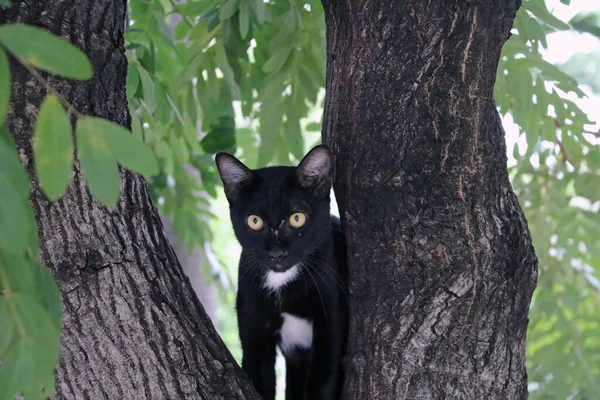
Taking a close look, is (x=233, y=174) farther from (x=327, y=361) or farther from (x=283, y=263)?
(x=327, y=361)

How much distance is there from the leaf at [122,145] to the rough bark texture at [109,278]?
94cm

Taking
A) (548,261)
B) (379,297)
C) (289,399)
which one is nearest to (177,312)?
(379,297)

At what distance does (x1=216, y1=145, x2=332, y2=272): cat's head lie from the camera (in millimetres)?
2814

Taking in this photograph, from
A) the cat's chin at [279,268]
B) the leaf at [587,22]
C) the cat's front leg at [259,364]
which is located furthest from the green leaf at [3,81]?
the leaf at [587,22]

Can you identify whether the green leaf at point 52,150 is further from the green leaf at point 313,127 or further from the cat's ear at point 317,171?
the green leaf at point 313,127

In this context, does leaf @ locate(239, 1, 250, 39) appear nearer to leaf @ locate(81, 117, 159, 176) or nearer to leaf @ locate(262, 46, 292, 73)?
leaf @ locate(262, 46, 292, 73)

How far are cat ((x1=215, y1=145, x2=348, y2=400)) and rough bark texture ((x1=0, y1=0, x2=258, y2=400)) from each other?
581 millimetres

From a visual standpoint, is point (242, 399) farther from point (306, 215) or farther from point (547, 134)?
point (547, 134)

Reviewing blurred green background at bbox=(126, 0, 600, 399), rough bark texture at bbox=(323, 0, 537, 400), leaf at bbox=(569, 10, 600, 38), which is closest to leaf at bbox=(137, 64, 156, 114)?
blurred green background at bbox=(126, 0, 600, 399)

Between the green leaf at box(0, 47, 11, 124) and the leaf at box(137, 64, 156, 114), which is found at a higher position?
the leaf at box(137, 64, 156, 114)

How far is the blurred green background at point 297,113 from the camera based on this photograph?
321 centimetres

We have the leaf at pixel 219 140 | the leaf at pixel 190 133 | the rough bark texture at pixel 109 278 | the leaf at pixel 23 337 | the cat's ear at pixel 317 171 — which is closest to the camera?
the leaf at pixel 23 337

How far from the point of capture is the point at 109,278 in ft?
6.77

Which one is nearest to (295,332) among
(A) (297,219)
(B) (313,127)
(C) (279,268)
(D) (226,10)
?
(C) (279,268)
